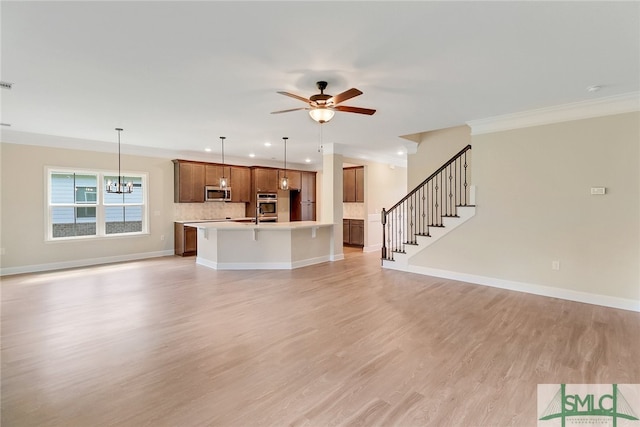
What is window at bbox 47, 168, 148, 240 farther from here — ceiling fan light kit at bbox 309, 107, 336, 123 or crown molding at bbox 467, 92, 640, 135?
crown molding at bbox 467, 92, 640, 135

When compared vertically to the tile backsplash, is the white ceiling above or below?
above

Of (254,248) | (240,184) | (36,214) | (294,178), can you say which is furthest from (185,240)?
(294,178)

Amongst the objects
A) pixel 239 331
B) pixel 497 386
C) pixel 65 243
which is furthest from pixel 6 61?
pixel 497 386

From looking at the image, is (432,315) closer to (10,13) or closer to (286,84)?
(286,84)

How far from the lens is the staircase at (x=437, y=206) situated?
18.2 ft

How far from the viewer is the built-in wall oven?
927 cm

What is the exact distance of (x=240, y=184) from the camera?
8992 mm

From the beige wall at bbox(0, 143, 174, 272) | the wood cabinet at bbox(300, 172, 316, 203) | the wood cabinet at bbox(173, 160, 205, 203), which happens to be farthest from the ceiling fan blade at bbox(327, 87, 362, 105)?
the wood cabinet at bbox(300, 172, 316, 203)

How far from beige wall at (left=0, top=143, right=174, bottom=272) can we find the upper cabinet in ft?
17.5

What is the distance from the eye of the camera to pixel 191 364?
2641 mm

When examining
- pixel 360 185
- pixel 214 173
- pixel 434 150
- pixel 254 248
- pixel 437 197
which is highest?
A: pixel 434 150

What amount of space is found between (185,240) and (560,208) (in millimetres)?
7537

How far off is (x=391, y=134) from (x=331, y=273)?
115 inches

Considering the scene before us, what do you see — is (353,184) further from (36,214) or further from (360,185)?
(36,214)
